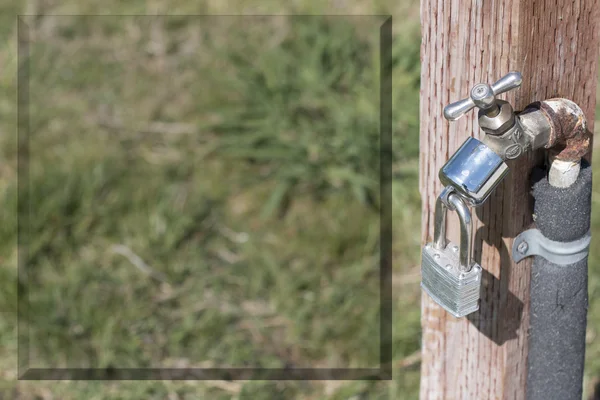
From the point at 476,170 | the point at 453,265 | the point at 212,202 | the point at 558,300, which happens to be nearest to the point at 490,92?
the point at 476,170

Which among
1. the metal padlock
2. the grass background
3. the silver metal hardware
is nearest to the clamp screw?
the silver metal hardware

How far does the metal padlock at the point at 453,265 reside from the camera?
121cm

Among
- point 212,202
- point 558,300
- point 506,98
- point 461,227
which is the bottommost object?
point 212,202

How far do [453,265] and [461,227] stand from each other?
72mm

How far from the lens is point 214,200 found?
3160 mm

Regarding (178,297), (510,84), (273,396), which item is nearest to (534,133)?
(510,84)

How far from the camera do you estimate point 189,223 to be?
300 cm

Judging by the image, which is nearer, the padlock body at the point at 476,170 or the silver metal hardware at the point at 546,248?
the padlock body at the point at 476,170

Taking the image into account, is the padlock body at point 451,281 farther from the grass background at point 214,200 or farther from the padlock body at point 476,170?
the grass background at point 214,200

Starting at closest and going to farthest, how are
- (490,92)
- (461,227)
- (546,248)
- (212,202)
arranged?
(490,92) < (461,227) < (546,248) < (212,202)

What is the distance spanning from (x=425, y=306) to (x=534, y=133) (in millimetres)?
455

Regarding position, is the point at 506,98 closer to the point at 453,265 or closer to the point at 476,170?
the point at 476,170

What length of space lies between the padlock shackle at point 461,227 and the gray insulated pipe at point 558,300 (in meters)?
0.16

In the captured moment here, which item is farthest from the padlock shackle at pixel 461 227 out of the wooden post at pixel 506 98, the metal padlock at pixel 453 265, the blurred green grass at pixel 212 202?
the blurred green grass at pixel 212 202
